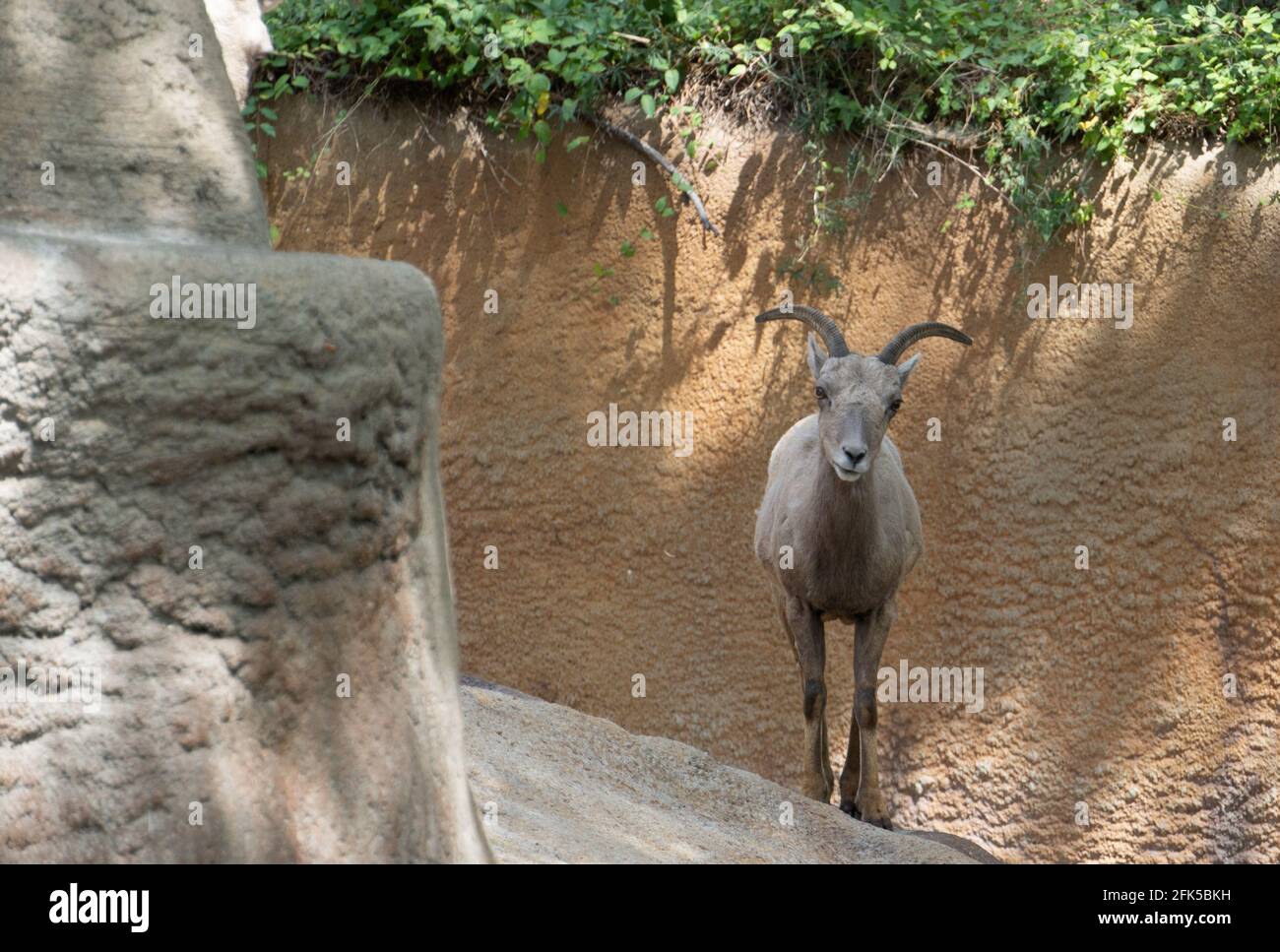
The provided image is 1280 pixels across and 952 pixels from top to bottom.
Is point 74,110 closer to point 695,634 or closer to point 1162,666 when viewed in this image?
point 695,634

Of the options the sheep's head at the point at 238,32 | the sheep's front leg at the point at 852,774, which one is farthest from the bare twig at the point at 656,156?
the sheep's head at the point at 238,32

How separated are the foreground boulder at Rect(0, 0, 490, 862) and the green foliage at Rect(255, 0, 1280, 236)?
6054 millimetres

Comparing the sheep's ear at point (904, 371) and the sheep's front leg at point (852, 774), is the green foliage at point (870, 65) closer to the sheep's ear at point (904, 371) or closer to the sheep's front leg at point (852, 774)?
the sheep's ear at point (904, 371)

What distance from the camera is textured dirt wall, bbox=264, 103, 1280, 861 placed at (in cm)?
862

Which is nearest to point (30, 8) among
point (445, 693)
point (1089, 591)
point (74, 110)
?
point (74, 110)

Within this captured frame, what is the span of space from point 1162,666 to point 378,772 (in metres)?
6.83

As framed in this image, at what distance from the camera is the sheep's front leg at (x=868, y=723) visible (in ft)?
23.6

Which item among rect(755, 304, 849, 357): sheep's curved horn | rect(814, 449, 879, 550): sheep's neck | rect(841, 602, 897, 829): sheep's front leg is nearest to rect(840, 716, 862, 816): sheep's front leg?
rect(841, 602, 897, 829): sheep's front leg

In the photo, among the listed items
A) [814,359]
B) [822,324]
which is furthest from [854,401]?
[822,324]

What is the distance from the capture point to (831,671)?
903 centimetres

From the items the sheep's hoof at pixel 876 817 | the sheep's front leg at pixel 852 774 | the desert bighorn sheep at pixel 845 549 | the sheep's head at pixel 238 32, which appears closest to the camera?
the sheep's head at pixel 238 32

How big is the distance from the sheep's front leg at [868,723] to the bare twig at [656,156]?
9.38 feet

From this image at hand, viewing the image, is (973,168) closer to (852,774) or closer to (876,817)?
(852,774)

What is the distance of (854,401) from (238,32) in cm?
335
